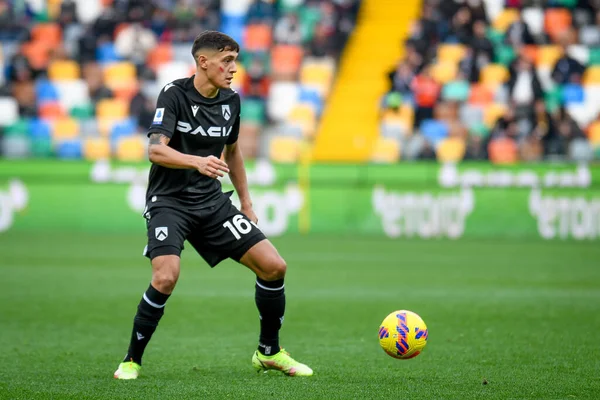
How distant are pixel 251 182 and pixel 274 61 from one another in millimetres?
6273

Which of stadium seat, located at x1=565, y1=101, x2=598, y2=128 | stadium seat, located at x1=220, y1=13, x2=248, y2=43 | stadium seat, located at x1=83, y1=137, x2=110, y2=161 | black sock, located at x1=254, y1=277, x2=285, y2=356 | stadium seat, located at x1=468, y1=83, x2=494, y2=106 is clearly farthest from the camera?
stadium seat, located at x1=220, y1=13, x2=248, y2=43

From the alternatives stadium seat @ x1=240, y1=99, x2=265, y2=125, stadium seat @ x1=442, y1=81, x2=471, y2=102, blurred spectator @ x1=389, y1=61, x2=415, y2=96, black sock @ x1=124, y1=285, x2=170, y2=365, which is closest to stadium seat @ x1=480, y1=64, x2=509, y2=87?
stadium seat @ x1=442, y1=81, x2=471, y2=102

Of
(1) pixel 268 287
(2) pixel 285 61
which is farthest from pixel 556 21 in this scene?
(1) pixel 268 287

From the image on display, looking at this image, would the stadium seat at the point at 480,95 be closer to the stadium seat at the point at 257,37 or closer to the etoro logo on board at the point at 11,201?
the stadium seat at the point at 257,37

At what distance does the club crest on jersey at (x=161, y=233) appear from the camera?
7.02m

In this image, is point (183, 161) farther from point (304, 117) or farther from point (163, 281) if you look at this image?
point (304, 117)

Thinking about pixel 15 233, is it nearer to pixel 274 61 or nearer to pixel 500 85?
pixel 274 61

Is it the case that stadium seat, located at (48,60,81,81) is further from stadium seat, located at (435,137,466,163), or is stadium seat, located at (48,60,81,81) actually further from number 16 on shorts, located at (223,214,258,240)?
number 16 on shorts, located at (223,214,258,240)

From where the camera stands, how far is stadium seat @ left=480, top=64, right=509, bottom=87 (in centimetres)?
2488

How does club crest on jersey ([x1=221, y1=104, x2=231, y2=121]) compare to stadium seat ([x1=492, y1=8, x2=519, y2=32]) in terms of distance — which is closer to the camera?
club crest on jersey ([x1=221, y1=104, x2=231, y2=121])

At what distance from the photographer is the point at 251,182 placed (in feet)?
69.7

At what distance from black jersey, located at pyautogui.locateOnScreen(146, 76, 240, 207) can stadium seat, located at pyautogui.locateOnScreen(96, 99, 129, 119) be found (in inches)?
708

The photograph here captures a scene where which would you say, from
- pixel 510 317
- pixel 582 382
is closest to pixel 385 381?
pixel 582 382

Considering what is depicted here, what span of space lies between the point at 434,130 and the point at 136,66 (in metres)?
7.97
